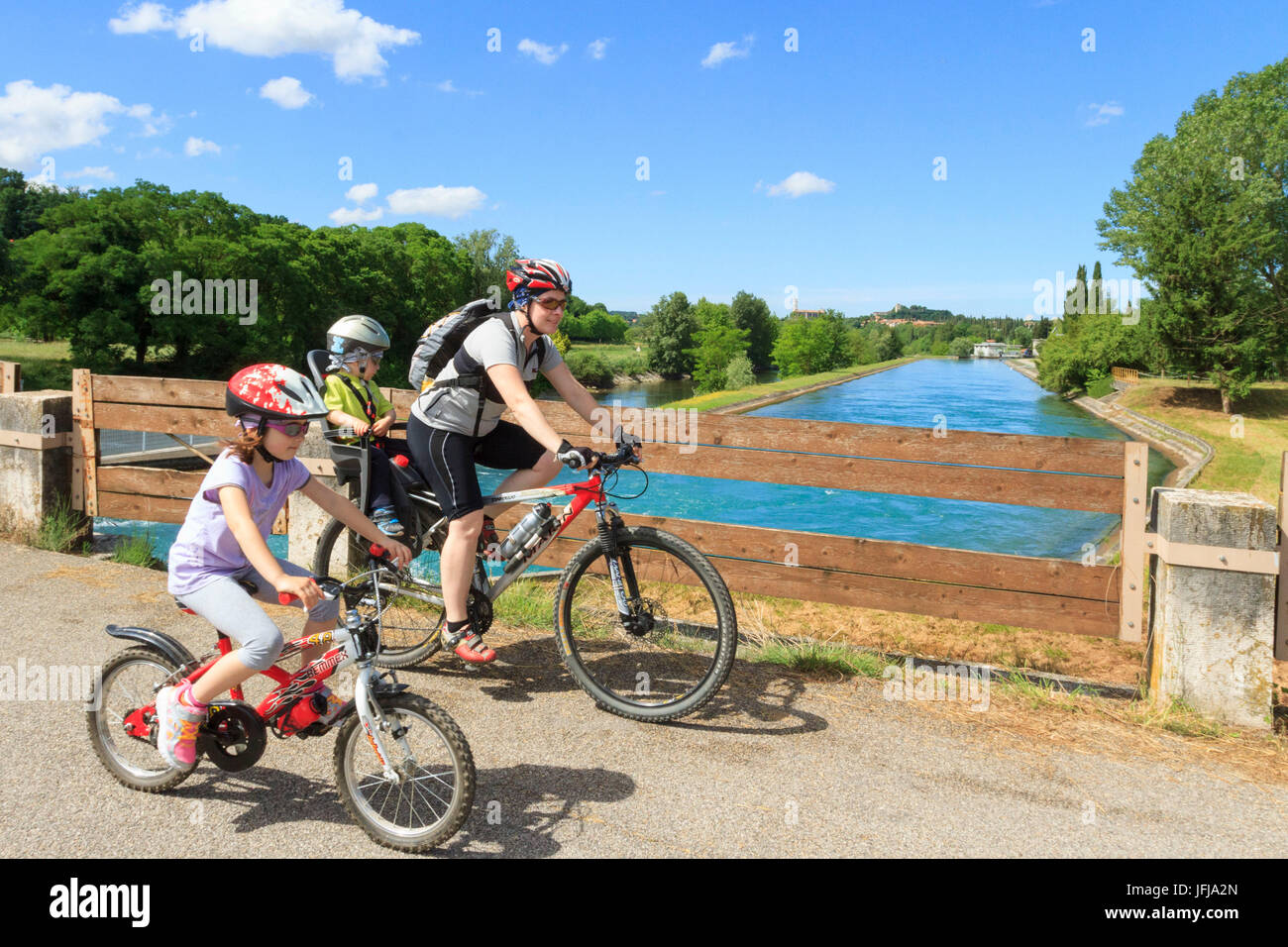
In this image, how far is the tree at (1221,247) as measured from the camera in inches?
1721

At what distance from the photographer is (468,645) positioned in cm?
447

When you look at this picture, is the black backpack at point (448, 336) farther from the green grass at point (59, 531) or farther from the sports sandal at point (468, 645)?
the green grass at point (59, 531)

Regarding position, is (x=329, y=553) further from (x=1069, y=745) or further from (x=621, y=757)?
(x=1069, y=745)

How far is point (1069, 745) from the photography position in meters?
4.28

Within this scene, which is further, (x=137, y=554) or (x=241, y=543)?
(x=137, y=554)

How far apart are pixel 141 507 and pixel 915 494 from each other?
618 centimetres

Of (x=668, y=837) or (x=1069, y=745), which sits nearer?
(x=668, y=837)

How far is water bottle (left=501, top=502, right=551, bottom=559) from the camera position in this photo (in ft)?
15.0

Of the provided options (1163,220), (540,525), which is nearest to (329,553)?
(540,525)

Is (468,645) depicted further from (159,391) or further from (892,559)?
(159,391)

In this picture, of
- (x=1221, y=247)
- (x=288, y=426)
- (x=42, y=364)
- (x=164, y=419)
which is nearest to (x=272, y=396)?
(x=288, y=426)

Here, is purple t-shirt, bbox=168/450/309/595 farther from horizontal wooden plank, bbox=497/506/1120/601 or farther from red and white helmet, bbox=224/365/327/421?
horizontal wooden plank, bbox=497/506/1120/601

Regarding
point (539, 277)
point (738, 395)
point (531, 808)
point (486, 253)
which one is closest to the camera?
point (531, 808)
